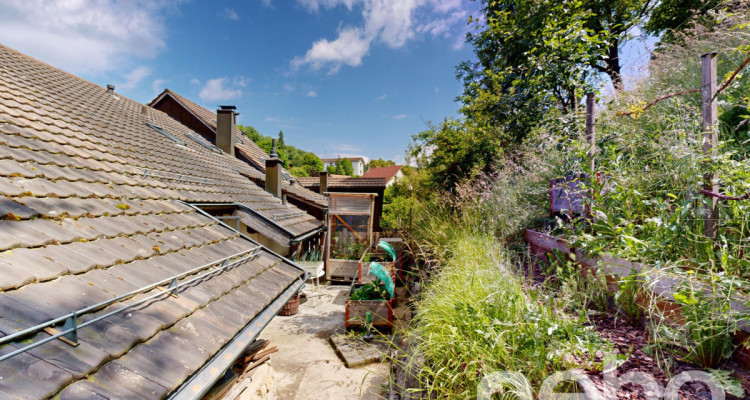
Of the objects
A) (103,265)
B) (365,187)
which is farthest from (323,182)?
(103,265)

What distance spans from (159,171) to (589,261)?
5146mm

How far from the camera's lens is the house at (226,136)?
10.1 m

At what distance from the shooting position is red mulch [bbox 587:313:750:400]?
4.95 feet

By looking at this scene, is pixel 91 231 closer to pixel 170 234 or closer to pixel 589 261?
pixel 170 234

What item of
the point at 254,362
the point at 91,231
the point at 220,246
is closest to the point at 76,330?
the point at 91,231

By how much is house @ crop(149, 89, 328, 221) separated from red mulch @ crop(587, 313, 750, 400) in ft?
28.6

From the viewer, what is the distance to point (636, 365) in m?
1.77

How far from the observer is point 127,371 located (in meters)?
1.26

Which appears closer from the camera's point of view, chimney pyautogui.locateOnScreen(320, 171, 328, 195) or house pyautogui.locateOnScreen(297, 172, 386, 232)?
chimney pyautogui.locateOnScreen(320, 171, 328, 195)

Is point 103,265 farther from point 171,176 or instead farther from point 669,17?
point 669,17

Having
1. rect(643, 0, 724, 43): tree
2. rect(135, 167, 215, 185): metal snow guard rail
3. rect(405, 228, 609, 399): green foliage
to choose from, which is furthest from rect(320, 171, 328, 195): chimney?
rect(643, 0, 724, 43): tree

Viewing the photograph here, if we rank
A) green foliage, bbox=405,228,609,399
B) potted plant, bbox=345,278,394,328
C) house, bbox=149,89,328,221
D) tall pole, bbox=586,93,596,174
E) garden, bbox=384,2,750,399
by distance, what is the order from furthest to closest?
house, bbox=149,89,328,221 < potted plant, bbox=345,278,394,328 < tall pole, bbox=586,93,596,174 < green foliage, bbox=405,228,609,399 < garden, bbox=384,2,750,399

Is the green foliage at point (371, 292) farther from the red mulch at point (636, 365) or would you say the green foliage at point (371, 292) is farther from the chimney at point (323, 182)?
the chimney at point (323, 182)

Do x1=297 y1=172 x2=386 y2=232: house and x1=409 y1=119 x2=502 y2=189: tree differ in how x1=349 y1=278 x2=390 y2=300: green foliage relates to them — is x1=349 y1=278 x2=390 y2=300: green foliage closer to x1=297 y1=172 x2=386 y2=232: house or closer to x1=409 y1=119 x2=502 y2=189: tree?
x1=409 y1=119 x2=502 y2=189: tree
